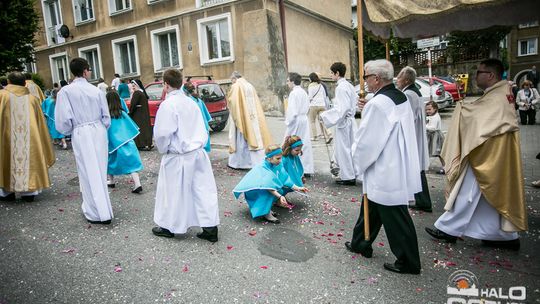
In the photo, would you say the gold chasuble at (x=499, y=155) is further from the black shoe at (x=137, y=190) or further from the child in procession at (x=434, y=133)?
the black shoe at (x=137, y=190)

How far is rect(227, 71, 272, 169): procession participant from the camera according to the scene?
7.59 meters

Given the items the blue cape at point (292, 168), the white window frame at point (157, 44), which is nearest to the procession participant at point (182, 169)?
the blue cape at point (292, 168)

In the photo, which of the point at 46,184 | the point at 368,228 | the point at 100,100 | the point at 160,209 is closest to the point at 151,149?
the point at 46,184

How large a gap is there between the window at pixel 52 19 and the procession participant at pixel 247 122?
19.7m

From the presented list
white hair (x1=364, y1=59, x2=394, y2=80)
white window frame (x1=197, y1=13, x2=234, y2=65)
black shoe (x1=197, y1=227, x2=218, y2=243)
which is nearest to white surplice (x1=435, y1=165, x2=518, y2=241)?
white hair (x1=364, y1=59, x2=394, y2=80)

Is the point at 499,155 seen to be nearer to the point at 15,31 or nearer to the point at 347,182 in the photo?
the point at 347,182

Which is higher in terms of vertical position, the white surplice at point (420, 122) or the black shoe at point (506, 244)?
the white surplice at point (420, 122)

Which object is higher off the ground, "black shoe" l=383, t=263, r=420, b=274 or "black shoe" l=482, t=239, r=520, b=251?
"black shoe" l=383, t=263, r=420, b=274

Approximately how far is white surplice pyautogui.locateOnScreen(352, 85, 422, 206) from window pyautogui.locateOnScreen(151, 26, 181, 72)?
16382 mm

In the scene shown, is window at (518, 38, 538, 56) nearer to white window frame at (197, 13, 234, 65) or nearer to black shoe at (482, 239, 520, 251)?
white window frame at (197, 13, 234, 65)

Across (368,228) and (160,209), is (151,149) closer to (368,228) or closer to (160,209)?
(160,209)

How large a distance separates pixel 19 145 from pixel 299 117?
465cm

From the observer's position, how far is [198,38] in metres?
17.3

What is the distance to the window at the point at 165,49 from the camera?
61.0 feet
